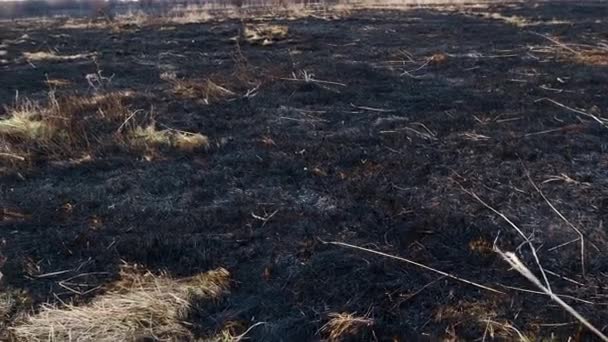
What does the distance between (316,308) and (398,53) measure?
7476 mm

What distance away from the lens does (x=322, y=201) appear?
12.3ft

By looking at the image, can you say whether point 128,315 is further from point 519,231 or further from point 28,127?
point 28,127

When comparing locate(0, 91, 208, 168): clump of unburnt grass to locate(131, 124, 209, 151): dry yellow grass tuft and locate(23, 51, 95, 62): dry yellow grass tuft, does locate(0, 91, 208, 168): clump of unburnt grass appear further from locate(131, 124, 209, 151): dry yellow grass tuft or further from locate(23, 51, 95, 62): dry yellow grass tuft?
locate(23, 51, 95, 62): dry yellow grass tuft

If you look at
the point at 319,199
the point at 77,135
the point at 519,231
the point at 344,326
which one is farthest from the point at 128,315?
the point at 77,135

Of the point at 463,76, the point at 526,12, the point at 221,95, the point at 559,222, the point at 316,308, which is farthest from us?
the point at 526,12

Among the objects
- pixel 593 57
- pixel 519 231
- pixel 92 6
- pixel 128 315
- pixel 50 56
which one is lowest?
pixel 128 315

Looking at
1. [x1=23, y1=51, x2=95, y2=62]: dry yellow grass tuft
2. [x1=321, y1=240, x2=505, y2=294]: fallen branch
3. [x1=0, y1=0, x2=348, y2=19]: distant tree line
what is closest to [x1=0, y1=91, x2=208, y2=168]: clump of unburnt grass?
[x1=321, y1=240, x2=505, y2=294]: fallen branch

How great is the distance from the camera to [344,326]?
2.46 metres

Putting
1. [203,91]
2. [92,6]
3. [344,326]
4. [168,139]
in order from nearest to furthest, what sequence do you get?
1. [344,326]
2. [168,139]
3. [203,91]
4. [92,6]

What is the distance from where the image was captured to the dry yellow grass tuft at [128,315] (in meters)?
2.46

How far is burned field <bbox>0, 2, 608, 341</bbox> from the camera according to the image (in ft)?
8.59

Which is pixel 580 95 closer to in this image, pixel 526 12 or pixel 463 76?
pixel 463 76

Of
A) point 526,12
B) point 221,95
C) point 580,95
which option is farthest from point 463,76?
point 526,12

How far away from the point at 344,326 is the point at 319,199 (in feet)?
4.70
